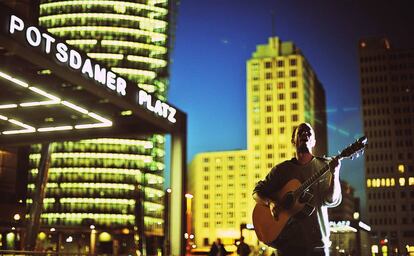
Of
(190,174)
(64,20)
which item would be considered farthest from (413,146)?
(64,20)

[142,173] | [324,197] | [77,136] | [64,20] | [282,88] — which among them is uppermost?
[64,20]

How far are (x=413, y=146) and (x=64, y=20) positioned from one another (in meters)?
94.2

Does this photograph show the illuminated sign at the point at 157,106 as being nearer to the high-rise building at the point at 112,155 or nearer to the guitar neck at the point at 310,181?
the guitar neck at the point at 310,181

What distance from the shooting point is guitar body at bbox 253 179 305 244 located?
15.7ft

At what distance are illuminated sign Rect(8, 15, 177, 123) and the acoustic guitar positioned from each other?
11.1 metres

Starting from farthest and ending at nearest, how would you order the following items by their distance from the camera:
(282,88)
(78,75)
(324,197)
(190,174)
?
(190,174) → (282,88) → (78,75) → (324,197)

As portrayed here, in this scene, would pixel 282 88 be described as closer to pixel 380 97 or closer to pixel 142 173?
pixel 380 97

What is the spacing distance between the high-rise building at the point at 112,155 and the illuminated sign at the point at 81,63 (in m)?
100

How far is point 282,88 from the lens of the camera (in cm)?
15400

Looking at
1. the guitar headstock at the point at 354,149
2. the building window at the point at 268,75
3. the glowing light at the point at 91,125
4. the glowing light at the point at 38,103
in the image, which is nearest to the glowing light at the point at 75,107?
the glowing light at the point at 38,103

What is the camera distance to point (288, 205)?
15.6 feet

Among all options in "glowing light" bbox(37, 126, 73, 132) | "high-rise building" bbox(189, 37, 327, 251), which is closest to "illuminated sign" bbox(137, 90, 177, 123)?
"glowing light" bbox(37, 126, 73, 132)

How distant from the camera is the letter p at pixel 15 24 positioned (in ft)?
47.3

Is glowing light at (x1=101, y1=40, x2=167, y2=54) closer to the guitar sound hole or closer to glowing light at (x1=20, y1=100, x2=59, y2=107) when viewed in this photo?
glowing light at (x1=20, y1=100, x2=59, y2=107)
